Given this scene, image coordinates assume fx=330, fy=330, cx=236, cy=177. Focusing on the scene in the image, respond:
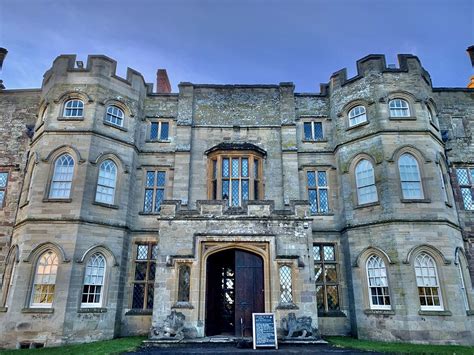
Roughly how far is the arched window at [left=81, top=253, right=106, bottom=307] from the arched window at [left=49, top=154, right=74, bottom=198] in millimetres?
3236

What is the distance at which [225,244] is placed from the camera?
13242 millimetres

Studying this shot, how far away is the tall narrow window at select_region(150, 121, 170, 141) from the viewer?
18.3m

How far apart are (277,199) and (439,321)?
8.42 metres

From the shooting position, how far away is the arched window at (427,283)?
1329cm

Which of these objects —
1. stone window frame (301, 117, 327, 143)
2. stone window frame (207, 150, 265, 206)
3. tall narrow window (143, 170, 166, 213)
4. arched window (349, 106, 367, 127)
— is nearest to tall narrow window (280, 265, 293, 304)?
stone window frame (207, 150, 265, 206)

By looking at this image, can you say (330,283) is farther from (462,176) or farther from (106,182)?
(106,182)

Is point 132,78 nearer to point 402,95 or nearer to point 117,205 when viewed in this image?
point 117,205

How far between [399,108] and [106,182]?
14.7m

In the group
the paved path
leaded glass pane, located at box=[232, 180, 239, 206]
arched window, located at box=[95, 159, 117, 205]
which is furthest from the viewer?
leaded glass pane, located at box=[232, 180, 239, 206]

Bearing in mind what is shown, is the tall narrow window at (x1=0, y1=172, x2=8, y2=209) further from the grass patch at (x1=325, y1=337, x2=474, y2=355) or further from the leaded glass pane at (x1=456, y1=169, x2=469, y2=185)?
the leaded glass pane at (x1=456, y1=169, x2=469, y2=185)

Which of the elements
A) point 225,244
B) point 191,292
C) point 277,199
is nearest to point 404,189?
point 277,199

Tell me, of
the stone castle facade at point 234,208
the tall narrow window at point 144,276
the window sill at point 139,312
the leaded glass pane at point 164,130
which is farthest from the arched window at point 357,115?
the window sill at point 139,312

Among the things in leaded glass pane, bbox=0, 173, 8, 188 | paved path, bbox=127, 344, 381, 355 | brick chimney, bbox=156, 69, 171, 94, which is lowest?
paved path, bbox=127, 344, 381, 355

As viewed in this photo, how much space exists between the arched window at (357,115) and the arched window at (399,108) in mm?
1238
